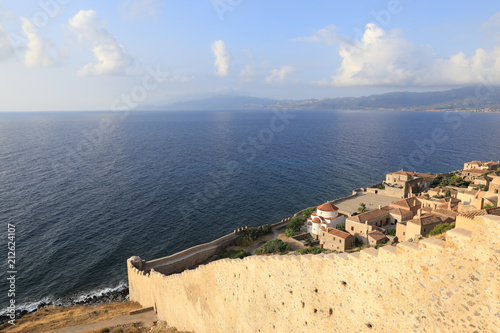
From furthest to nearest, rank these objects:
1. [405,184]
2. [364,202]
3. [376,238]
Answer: [405,184], [364,202], [376,238]

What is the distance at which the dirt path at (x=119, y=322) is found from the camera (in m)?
25.3

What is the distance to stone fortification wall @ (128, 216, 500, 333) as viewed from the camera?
673 cm

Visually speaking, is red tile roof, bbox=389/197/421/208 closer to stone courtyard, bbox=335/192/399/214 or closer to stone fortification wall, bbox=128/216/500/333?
stone courtyard, bbox=335/192/399/214

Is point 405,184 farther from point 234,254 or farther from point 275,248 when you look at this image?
point 234,254

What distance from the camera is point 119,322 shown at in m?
25.8

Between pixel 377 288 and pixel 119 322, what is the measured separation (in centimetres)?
2555

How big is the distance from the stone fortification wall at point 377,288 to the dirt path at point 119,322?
1325 cm

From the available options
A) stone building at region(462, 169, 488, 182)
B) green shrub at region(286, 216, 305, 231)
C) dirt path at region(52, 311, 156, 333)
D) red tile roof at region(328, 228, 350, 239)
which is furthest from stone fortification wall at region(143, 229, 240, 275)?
stone building at region(462, 169, 488, 182)

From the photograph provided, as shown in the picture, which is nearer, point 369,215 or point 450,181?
point 369,215

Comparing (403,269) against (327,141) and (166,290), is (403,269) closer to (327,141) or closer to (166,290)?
(166,290)

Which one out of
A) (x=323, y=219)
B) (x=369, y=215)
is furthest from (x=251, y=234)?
(x=369, y=215)

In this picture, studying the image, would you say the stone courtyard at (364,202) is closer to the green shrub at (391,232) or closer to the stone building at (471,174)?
the green shrub at (391,232)

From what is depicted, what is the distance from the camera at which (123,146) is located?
120 m

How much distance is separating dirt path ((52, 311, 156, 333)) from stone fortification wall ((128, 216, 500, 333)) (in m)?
13.3
